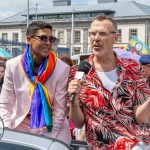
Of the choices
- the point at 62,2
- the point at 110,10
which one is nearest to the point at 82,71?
the point at 110,10

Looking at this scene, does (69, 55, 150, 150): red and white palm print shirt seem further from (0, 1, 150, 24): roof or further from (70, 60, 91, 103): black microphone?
(0, 1, 150, 24): roof

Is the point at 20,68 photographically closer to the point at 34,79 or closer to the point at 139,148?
→ the point at 34,79

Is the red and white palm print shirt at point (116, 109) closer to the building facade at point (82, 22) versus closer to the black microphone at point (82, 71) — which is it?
the black microphone at point (82, 71)

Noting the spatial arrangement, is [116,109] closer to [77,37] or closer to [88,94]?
[88,94]

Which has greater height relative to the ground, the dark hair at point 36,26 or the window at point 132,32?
the window at point 132,32

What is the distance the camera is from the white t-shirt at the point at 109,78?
313 cm

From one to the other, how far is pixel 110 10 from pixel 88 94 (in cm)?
6185

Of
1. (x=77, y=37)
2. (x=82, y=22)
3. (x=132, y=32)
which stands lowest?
(x=77, y=37)

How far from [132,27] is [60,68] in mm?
57748

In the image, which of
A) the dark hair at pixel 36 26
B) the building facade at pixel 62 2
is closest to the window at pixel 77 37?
the building facade at pixel 62 2

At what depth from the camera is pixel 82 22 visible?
210 feet

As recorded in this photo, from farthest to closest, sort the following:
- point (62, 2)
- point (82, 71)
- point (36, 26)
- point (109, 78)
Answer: point (62, 2), point (36, 26), point (109, 78), point (82, 71)

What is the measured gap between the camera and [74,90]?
9.26ft

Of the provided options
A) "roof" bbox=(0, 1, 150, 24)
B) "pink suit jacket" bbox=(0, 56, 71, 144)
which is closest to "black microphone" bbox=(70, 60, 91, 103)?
"pink suit jacket" bbox=(0, 56, 71, 144)
